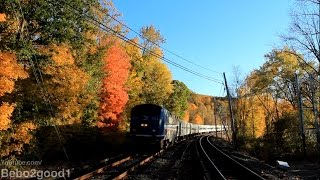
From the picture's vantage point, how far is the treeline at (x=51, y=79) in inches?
872

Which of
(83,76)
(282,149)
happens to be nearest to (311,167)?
(282,149)

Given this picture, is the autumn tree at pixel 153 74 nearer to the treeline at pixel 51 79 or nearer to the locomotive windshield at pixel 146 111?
the treeline at pixel 51 79

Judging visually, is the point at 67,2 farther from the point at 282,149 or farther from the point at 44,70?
the point at 282,149

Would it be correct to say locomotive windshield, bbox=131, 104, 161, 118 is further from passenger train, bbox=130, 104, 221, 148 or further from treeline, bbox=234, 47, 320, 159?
treeline, bbox=234, 47, 320, 159

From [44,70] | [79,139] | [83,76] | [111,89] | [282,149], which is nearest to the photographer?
[44,70]

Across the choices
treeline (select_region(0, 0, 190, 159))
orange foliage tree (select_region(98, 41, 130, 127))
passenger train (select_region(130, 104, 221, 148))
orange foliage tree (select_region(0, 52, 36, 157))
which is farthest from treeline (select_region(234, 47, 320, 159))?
orange foliage tree (select_region(0, 52, 36, 157))

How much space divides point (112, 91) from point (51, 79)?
35.4 feet

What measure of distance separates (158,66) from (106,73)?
24372 mm

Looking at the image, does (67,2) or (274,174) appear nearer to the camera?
(274,174)

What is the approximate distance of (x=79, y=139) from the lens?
106 feet

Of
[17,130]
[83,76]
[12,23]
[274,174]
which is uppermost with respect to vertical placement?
[12,23]

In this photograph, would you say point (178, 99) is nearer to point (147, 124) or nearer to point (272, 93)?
point (272, 93)

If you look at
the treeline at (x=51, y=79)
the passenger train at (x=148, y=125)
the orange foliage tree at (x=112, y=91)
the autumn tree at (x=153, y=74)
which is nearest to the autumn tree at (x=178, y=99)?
the autumn tree at (x=153, y=74)

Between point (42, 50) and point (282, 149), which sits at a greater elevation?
point (42, 50)
